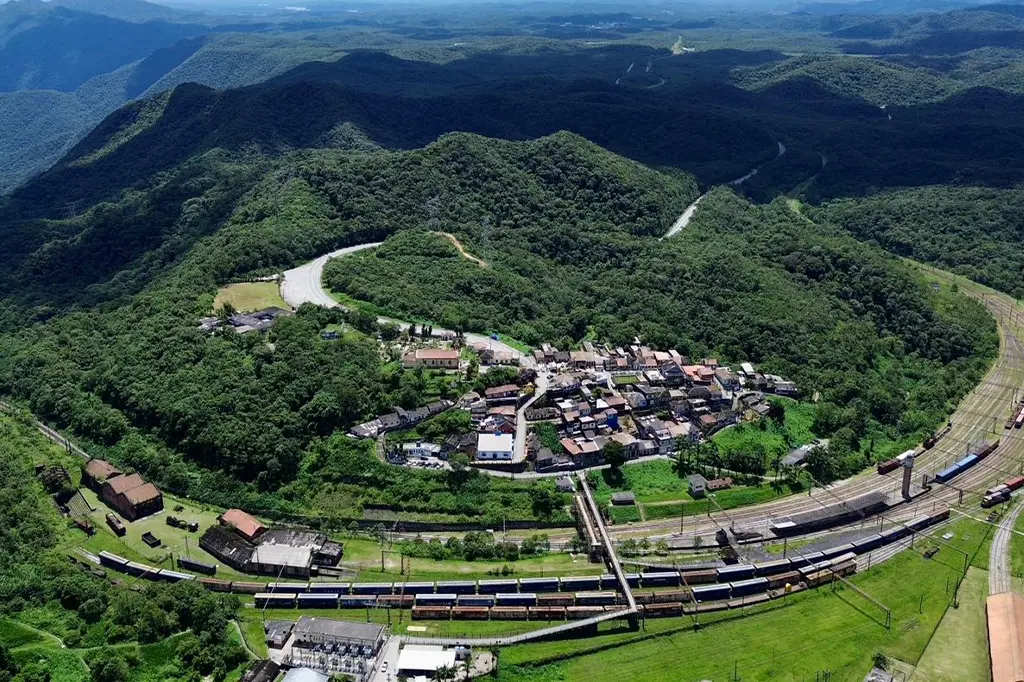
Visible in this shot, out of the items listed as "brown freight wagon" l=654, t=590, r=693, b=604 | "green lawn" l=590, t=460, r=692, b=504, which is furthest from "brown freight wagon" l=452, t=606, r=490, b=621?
"green lawn" l=590, t=460, r=692, b=504

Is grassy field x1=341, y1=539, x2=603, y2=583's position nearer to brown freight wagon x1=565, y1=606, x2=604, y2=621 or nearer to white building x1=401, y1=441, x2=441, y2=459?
brown freight wagon x1=565, y1=606, x2=604, y2=621

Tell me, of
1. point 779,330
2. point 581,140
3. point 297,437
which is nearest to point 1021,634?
point 779,330

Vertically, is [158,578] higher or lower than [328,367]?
lower

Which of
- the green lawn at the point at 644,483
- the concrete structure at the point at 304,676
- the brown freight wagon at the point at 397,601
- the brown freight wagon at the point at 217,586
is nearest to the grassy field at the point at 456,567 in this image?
the brown freight wagon at the point at 397,601

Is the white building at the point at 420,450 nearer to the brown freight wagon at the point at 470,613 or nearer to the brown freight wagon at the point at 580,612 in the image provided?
the brown freight wagon at the point at 470,613

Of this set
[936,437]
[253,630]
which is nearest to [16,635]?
[253,630]

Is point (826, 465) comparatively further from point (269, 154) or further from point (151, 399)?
point (269, 154)

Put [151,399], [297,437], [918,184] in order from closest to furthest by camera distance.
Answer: [297,437] < [151,399] < [918,184]
